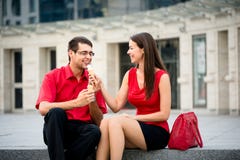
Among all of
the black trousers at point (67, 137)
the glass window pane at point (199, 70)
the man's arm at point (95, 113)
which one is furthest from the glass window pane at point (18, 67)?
the black trousers at point (67, 137)

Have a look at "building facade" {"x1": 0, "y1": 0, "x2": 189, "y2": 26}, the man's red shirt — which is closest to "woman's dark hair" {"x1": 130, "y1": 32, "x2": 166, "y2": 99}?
the man's red shirt

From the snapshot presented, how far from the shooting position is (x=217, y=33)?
2494 centimetres

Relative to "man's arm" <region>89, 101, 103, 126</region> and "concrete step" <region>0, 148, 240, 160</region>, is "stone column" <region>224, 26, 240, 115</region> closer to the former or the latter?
"concrete step" <region>0, 148, 240, 160</region>

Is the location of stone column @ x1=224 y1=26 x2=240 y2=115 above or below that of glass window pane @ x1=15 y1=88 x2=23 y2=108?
above

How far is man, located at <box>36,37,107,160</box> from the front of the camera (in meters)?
6.60

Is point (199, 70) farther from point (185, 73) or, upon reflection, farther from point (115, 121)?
point (115, 121)

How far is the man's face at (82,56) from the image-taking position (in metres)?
7.00

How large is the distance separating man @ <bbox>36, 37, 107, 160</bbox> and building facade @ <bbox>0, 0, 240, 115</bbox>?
17132 millimetres

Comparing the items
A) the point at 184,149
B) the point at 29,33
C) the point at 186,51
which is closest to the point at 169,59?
the point at 186,51

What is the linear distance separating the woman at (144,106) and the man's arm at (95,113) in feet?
0.63

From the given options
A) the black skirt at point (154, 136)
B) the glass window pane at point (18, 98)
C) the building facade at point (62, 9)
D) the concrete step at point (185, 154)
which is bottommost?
the glass window pane at point (18, 98)

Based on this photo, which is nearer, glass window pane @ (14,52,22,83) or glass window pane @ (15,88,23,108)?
glass window pane @ (15,88,23,108)

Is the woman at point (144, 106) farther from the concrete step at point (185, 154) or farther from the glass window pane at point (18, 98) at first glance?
the glass window pane at point (18, 98)

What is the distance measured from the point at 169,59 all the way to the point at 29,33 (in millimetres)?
9714
